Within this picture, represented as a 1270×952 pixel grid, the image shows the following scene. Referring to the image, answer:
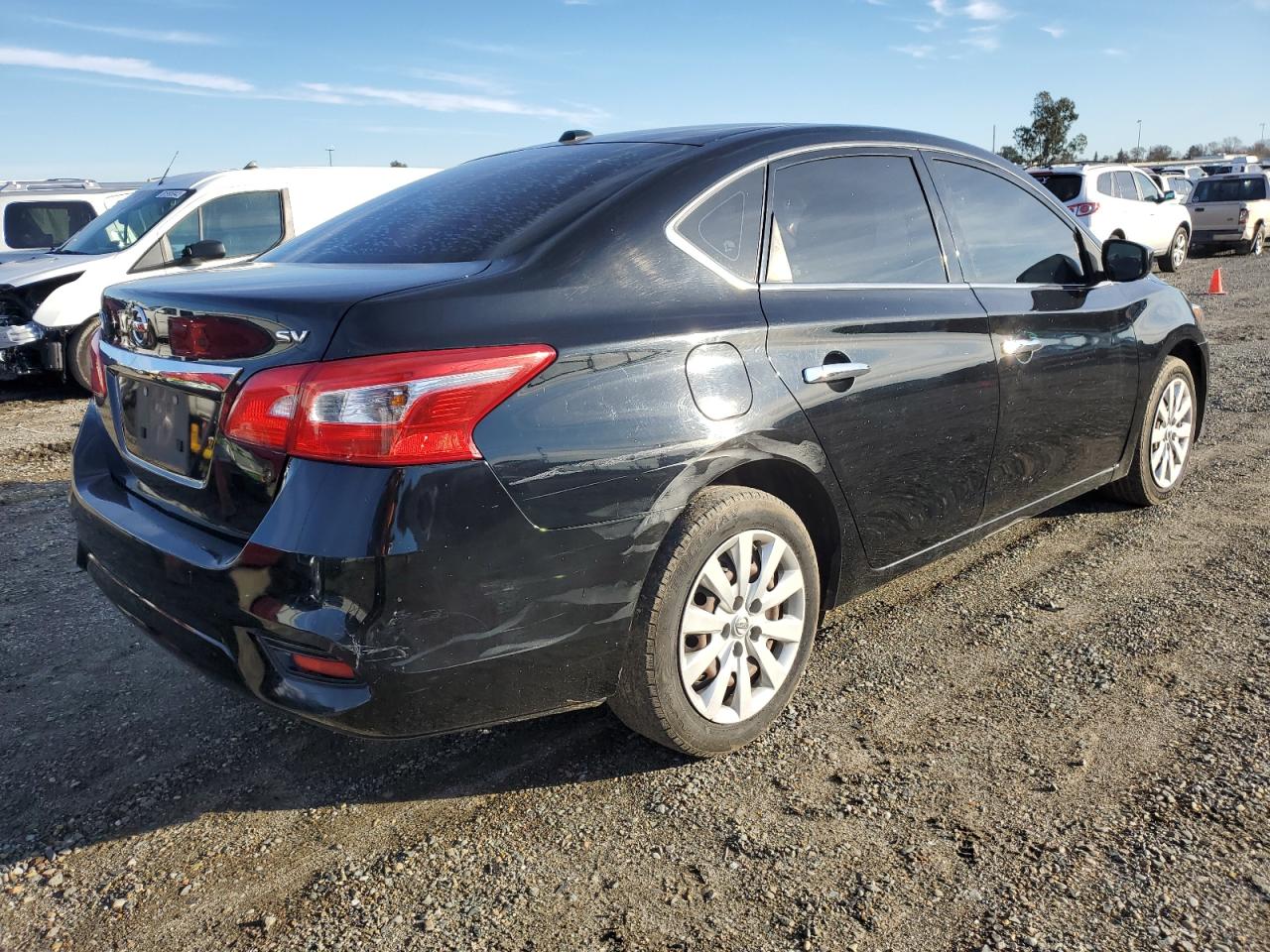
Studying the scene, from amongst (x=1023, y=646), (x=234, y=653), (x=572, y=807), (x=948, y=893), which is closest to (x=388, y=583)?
(x=234, y=653)

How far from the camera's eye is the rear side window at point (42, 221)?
40.2 ft

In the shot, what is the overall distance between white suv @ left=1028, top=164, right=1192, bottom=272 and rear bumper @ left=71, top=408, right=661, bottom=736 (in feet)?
43.8

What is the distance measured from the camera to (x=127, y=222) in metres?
9.59

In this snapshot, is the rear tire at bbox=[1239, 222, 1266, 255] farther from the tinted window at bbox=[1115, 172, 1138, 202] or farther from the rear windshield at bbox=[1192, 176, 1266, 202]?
the tinted window at bbox=[1115, 172, 1138, 202]

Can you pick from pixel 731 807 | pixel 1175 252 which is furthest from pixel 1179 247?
pixel 731 807

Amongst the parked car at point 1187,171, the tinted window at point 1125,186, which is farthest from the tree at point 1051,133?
the tinted window at point 1125,186

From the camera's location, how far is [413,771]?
2.87 metres

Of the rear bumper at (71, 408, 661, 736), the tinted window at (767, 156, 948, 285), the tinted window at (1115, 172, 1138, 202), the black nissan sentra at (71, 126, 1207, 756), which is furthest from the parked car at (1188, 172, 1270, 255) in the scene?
the rear bumper at (71, 408, 661, 736)

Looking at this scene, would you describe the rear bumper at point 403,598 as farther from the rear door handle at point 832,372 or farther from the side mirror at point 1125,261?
the side mirror at point 1125,261

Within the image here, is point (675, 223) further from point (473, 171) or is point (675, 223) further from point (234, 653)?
point (234, 653)

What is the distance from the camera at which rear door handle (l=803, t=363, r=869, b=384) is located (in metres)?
2.89

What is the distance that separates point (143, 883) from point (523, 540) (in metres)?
1.24

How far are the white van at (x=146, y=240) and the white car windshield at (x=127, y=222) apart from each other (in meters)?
0.01

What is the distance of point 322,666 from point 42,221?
12761 millimetres
